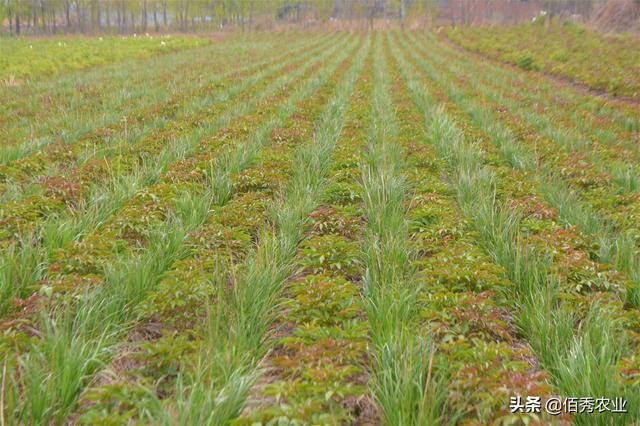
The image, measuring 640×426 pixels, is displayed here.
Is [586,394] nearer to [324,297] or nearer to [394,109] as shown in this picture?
[324,297]

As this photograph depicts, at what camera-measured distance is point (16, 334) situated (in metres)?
2.33

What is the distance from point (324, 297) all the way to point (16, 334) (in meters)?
A: 1.64

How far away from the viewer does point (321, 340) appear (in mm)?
2301

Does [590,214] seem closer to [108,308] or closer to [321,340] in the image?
[321,340]

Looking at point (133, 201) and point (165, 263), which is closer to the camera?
point (165, 263)

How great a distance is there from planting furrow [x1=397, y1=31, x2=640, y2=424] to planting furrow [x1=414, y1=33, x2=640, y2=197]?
35.5 inches

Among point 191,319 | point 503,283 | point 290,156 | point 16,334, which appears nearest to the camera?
point 16,334

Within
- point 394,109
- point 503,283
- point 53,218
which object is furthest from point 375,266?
point 394,109

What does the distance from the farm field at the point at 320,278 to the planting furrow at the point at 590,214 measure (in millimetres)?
23

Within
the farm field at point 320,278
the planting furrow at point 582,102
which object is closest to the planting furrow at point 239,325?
the farm field at point 320,278

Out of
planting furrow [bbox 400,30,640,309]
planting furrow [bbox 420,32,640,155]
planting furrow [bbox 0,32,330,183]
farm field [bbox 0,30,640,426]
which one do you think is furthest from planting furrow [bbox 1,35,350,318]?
planting furrow [bbox 420,32,640,155]

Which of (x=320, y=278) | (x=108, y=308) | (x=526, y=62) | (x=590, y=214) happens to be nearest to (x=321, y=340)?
(x=320, y=278)

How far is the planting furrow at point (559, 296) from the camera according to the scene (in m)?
2.04

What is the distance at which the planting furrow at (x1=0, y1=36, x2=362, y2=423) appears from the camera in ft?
6.56
